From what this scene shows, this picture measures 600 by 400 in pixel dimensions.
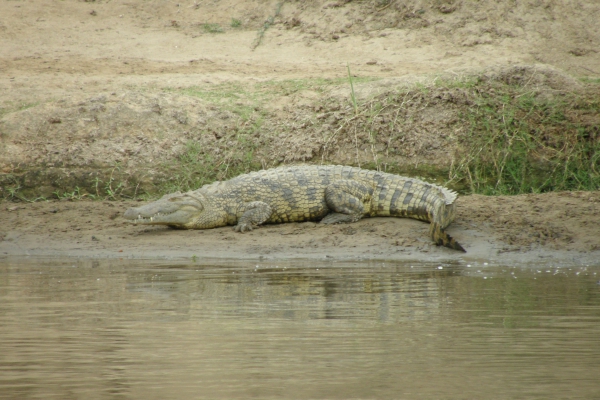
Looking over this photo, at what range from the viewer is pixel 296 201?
8172 millimetres

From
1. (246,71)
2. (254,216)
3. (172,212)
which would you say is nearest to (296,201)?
(254,216)

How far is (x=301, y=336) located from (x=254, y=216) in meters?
4.47

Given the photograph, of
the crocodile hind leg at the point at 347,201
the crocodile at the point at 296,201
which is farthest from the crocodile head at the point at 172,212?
the crocodile hind leg at the point at 347,201

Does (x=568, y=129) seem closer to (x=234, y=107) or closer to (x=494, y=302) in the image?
(x=234, y=107)

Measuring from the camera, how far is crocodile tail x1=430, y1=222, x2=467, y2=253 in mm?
6980

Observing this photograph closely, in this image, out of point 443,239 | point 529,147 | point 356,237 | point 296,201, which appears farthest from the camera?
point 529,147

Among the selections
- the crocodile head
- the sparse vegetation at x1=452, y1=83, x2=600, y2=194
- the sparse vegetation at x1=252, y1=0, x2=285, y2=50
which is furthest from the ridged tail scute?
the sparse vegetation at x1=252, y1=0, x2=285, y2=50

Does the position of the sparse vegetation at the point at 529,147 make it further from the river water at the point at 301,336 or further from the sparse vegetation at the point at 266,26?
the sparse vegetation at the point at 266,26

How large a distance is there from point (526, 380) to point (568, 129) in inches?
269

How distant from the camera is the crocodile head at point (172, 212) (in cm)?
790

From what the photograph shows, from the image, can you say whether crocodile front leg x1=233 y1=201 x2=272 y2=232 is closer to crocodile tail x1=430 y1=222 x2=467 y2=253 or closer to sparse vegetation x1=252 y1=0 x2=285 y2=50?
crocodile tail x1=430 y1=222 x2=467 y2=253

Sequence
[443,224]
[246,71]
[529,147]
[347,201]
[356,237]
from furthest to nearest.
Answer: [246,71], [529,147], [347,201], [356,237], [443,224]

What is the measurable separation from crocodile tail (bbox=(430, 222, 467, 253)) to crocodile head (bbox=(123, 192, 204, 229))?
2.49m

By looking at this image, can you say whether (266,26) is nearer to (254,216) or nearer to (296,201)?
(296,201)
